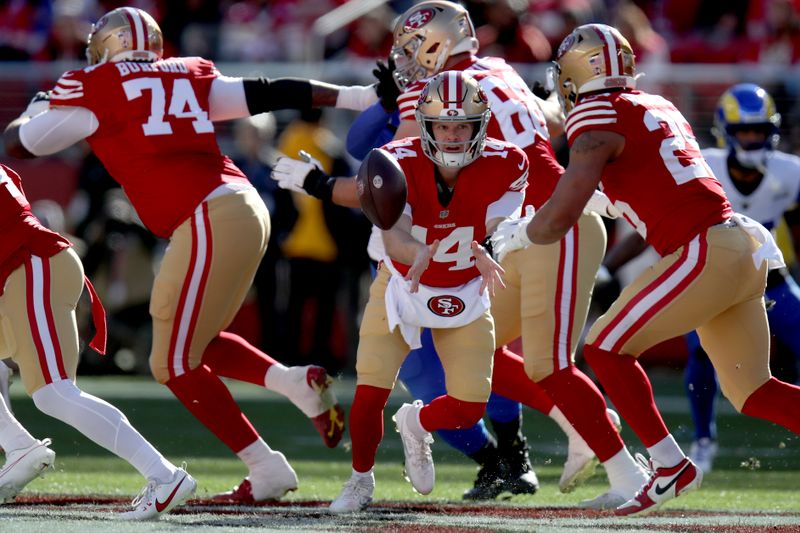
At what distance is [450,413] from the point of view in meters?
5.52

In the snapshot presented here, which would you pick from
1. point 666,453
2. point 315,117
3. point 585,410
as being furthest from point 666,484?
point 315,117

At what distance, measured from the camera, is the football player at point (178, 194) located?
581 centimetres

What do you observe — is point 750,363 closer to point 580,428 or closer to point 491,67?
point 580,428

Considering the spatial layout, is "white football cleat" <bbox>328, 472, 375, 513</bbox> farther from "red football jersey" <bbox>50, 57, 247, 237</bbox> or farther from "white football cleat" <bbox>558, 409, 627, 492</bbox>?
"red football jersey" <bbox>50, 57, 247, 237</bbox>

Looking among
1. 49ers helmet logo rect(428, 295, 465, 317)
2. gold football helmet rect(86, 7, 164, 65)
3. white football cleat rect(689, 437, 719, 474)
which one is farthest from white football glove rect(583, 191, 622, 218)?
white football cleat rect(689, 437, 719, 474)

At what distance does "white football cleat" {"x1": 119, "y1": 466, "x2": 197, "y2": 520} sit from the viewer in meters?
5.04

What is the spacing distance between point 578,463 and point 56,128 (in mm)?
2424

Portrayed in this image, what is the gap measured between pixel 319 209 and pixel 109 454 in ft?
13.5

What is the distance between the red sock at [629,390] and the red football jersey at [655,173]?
0.42 meters

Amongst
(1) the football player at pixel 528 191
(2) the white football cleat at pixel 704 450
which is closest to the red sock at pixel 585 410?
(1) the football player at pixel 528 191

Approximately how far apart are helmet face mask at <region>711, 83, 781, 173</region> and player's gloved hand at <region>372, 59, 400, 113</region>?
6.91ft

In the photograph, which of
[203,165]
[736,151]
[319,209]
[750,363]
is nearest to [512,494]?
[750,363]

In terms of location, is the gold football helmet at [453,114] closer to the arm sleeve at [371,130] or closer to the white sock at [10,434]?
the arm sleeve at [371,130]

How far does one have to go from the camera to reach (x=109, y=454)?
7.70 m
